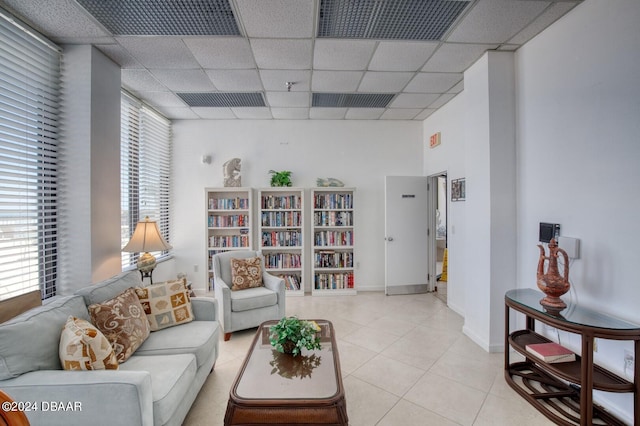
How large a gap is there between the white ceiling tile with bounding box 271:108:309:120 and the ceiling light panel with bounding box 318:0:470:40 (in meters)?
1.81

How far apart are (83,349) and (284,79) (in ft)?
9.97

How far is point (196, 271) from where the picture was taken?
4562 mm

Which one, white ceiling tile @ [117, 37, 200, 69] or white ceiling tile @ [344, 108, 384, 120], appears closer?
white ceiling tile @ [117, 37, 200, 69]

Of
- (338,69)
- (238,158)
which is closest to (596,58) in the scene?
(338,69)

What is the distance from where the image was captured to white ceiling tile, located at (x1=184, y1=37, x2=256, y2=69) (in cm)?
253

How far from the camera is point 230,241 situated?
447cm

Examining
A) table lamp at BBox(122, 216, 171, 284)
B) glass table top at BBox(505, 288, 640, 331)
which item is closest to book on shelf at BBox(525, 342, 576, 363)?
glass table top at BBox(505, 288, 640, 331)

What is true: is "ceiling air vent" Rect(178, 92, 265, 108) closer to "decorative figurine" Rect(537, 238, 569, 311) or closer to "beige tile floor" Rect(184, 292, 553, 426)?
"beige tile floor" Rect(184, 292, 553, 426)

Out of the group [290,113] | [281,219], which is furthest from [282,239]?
[290,113]

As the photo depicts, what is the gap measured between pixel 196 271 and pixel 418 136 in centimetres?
438

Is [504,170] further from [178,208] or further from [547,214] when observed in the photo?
[178,208]

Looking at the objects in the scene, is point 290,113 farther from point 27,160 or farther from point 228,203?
point 27,160

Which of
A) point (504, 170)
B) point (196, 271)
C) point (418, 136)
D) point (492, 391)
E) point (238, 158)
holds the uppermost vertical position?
point (418, 136)

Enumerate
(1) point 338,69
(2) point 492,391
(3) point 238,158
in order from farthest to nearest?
(3) point 238,158, (1) point 338,69, (2) point 492,391
